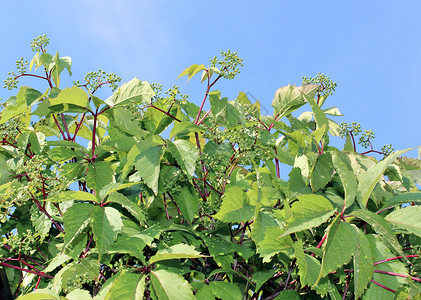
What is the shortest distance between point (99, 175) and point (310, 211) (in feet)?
4.04

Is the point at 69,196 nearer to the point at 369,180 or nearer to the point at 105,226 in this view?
the point at 105,226

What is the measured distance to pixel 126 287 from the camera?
1.76 meters

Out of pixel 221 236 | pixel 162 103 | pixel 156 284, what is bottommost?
pixel 156 284

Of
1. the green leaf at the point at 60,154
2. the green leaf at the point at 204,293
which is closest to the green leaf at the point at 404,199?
the green leaf at the point at 204,293

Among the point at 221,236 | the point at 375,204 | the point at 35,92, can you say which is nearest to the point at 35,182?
the point at 35,92

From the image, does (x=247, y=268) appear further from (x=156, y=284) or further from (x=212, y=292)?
(x=156, y=284)

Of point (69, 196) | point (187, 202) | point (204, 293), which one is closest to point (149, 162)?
point (187, 202)

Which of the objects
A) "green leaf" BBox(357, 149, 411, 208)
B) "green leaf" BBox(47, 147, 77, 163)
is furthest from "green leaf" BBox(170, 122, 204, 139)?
"green leaf" BBox(357, 149, 411, 208)

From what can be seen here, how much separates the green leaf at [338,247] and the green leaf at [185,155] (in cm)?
75

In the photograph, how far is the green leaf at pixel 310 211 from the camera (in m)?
1.70

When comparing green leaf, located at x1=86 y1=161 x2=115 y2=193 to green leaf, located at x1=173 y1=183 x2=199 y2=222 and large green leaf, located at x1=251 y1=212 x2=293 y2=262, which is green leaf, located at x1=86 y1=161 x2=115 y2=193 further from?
large green leaf, located at x1=251 y1=212 x2=293 y2=262

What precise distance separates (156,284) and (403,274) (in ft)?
3.78

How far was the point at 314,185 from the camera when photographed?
2082mm

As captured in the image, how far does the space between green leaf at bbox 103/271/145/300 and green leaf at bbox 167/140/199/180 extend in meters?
0.56
